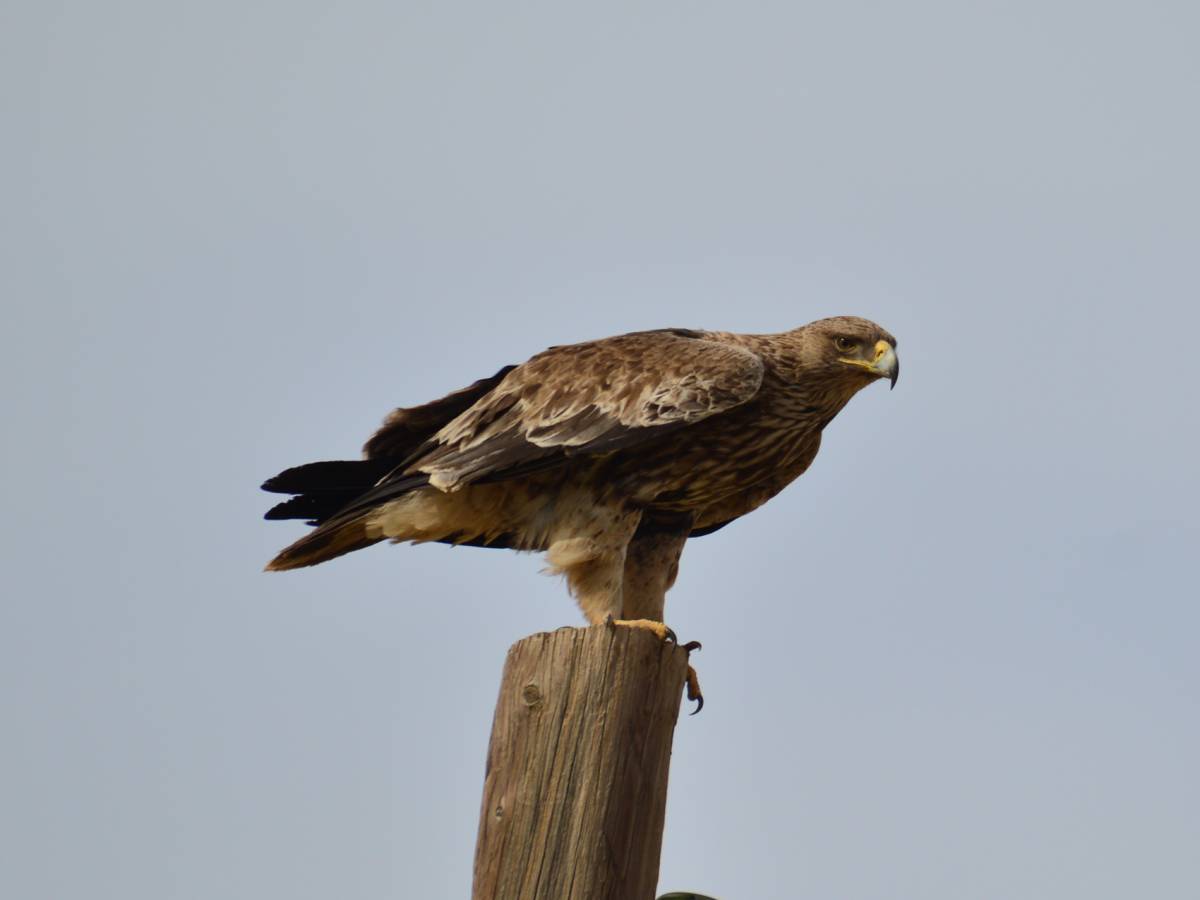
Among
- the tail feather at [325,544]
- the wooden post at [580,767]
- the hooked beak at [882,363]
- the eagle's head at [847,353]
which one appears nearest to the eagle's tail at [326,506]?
the tail feather at [325,544]

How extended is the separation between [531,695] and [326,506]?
9.10 feet

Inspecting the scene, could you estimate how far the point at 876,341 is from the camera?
22.4 ft

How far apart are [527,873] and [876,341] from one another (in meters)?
3.69

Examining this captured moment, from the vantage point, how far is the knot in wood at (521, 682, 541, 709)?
4.05 metres

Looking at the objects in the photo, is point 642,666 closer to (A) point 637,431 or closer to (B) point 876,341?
(A) point 637,431

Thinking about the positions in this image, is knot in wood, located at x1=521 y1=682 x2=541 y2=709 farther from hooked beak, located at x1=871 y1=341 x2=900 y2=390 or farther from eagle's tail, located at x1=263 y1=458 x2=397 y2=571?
hooked beak, located at x1=871 y1=341 x2=900 y2=390

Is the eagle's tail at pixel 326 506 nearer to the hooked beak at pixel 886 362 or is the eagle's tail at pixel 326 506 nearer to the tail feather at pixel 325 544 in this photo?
the tail feather at pixel 325 544

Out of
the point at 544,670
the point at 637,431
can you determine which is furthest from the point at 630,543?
the point at 544,670

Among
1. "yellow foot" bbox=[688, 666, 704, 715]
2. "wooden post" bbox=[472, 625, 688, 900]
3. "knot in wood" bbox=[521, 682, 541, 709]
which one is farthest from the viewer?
"yellow foot" bbox=[688, 666, 704, 715]

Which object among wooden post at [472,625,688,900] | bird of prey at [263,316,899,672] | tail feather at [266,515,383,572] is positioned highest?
bird of prey at [263,316,899,672]

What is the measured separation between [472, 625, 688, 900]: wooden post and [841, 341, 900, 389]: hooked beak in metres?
2.90

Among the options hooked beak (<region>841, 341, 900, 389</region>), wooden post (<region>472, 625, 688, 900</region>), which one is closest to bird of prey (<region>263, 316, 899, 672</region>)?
hooked beak (<region>841, 341, 900, 389</region>)

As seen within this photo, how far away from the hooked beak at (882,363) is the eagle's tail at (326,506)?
85.6 inches

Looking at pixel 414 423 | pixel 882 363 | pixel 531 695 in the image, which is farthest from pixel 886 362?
pixel 531 695
